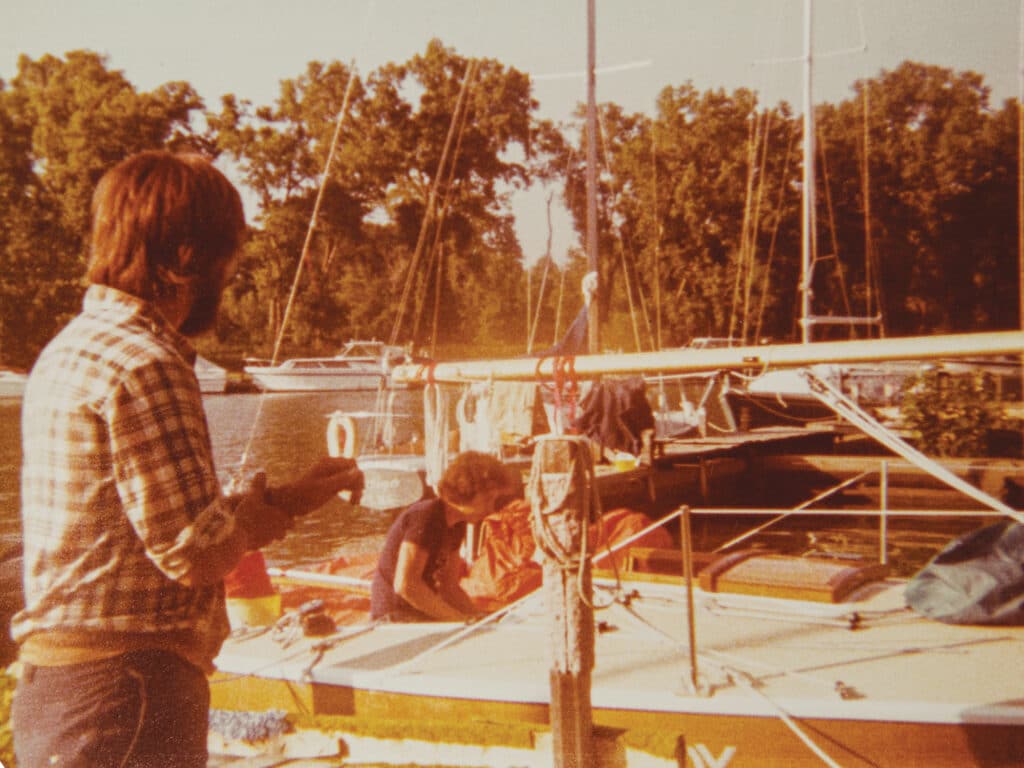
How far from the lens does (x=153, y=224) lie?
1.15 metres

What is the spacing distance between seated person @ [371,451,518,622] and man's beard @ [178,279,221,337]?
243 centimetres

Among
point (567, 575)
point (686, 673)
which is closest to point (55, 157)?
point (567, 575)

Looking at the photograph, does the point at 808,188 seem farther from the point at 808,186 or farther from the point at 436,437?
the point at 436,437

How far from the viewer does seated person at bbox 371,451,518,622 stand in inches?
144

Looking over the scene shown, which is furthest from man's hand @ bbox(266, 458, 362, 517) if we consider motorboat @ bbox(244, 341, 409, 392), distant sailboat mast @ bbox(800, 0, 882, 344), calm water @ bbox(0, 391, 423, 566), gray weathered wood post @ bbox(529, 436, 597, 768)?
motorboat @ bbox(244, 341, 409, 392)

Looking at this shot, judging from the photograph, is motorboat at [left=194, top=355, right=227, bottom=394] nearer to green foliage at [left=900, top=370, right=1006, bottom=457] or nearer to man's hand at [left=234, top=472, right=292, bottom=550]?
green foliage at [left=900, top=370, right=1006, bottom=457]

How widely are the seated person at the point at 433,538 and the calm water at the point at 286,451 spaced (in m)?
1.18

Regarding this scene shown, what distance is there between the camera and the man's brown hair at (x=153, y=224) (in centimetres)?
115

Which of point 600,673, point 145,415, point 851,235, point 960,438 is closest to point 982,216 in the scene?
point 600,673

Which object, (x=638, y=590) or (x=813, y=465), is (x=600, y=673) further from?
(x=813, y=465)

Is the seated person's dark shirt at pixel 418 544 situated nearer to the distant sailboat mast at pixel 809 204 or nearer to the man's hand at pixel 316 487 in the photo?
the man's hand at pixel 316 487

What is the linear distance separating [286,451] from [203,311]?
659 inches

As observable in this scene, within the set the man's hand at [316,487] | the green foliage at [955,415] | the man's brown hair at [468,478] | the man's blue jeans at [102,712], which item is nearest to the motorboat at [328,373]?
the green foliage at [955,415]

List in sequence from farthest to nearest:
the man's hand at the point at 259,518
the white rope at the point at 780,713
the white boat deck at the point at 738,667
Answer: the white boat deck at the point at 738,667
the white rope at the point at 780,713
the man's hand at the point at 259,518
